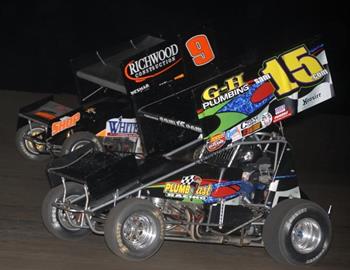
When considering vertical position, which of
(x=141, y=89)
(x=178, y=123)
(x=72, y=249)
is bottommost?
(x=72, y=249)

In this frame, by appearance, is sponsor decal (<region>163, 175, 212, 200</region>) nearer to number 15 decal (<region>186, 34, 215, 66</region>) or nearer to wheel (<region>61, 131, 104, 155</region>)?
number 15 decal (<region>186, 34, 215, 66</region>)

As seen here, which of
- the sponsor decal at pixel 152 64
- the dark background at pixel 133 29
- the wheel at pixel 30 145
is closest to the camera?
the sponsor decal at pixel 152 64

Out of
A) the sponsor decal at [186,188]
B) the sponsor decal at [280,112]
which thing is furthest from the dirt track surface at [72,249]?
the sponsor decal at [280,112]

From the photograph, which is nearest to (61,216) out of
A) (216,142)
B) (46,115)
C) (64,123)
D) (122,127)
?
(216,142)

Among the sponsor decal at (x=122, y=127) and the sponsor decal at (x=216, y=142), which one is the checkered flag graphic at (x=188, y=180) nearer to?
the sponsor decal at (x=216, y=142)

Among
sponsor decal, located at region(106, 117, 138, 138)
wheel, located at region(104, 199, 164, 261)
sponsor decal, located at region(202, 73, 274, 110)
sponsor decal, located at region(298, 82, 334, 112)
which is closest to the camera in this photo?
wheel, located at region(104, 199, 164, 261)

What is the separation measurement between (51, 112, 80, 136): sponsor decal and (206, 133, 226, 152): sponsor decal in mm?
3728

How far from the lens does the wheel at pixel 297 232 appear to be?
7402 millimetres

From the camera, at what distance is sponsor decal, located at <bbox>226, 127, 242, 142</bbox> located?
735 centimetres

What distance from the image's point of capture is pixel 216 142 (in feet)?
24.1

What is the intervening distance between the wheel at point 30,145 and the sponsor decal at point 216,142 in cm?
444

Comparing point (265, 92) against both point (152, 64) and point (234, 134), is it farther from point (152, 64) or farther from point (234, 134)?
point (152, 64)

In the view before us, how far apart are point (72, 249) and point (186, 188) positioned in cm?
127

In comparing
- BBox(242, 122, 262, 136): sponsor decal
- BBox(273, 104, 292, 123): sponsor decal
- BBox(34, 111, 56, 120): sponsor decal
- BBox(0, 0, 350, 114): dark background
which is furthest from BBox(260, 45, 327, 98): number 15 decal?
BBox(0, 0, 350, 114): dark background
